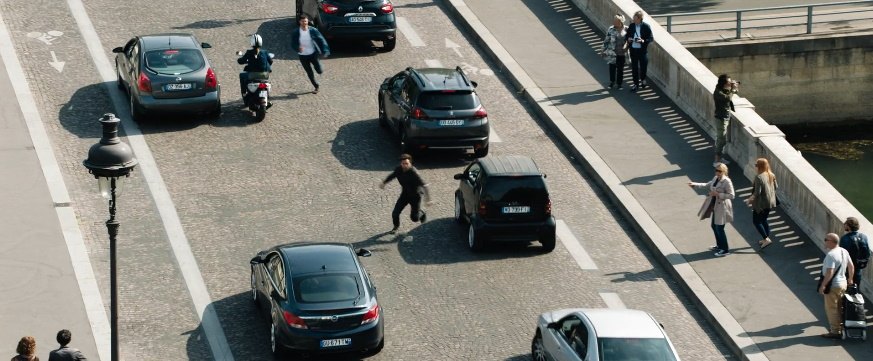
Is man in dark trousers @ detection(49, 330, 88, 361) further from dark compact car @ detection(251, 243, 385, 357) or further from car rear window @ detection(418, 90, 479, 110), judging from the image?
car rear window @ detection(418, 90, 479, 110)

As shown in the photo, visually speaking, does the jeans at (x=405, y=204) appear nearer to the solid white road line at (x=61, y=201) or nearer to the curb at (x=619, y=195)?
the curb at (x=619, y=195)

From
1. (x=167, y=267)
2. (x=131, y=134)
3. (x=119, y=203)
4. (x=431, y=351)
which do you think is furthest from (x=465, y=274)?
(x=131, y=134)

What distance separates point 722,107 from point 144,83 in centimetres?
1092

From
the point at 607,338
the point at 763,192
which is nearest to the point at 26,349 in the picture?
the point at 607,338

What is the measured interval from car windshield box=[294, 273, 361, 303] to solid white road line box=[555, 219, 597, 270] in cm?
525

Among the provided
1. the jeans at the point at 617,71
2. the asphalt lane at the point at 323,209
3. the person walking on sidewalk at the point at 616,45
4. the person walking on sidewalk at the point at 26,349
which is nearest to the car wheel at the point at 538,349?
the asphalt lane at the point at 323,209

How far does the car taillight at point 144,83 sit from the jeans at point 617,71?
960 centimetres

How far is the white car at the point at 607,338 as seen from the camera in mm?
20578

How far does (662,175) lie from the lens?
29578mm

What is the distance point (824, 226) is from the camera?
2639 cm

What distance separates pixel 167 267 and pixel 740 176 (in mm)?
10763

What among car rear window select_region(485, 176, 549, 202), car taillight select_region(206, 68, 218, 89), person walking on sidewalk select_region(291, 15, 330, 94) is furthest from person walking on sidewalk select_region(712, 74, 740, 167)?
car taillight select_region(206, 68, 218, 89)

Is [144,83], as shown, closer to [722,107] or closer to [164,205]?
[164,205]

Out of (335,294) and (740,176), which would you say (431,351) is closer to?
(335,294)
